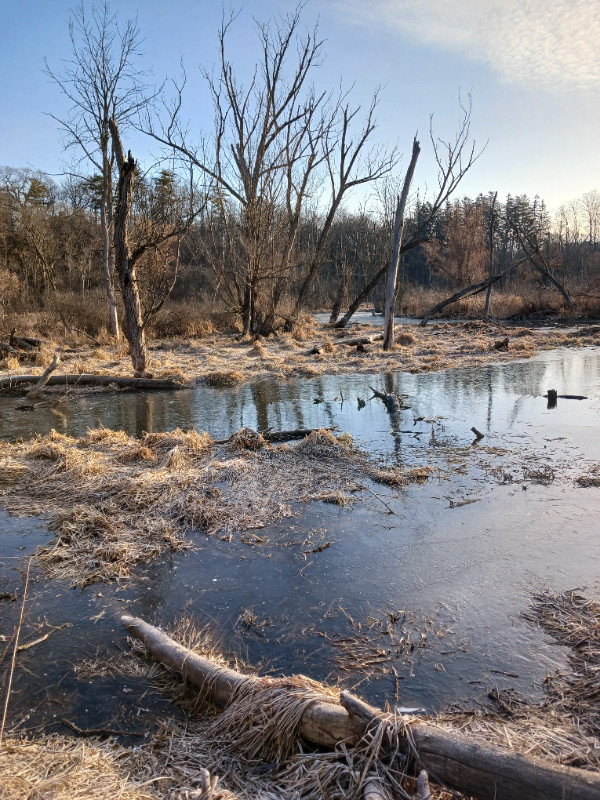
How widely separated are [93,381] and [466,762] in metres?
14.9

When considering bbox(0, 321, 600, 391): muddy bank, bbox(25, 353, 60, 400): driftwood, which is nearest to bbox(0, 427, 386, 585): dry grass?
bbox(25, 353, 60, 400): driftwood

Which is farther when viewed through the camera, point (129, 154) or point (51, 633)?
point (129, 154)

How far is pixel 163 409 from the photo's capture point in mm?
13281

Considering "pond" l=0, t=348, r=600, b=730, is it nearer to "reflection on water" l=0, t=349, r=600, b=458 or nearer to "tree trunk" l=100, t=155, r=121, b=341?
"reflection on water" l=0, t=349, r=600, b=458

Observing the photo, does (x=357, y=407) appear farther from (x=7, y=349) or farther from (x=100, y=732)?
(x=7, y=349)

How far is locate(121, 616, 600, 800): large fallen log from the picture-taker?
2346 millimetres

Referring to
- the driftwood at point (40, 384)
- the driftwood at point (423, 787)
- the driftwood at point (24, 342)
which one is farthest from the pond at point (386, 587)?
the driftwood at point (24, 342)

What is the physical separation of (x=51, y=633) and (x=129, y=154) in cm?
1211

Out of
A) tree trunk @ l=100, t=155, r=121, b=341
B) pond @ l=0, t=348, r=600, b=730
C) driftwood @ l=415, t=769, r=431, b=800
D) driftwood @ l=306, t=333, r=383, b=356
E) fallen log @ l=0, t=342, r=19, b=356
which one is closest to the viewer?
driftwood @ l=415, t=769, r=431, b=800

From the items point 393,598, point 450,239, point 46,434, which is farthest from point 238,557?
point 450,239

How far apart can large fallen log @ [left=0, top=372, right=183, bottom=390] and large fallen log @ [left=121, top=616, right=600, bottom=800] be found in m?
13.5

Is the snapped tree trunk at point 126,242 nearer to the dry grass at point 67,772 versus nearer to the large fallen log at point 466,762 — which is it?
the dry grass at point 67,772

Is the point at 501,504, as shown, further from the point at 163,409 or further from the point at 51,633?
the point at 163,409

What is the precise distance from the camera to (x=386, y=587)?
16.6 ft
